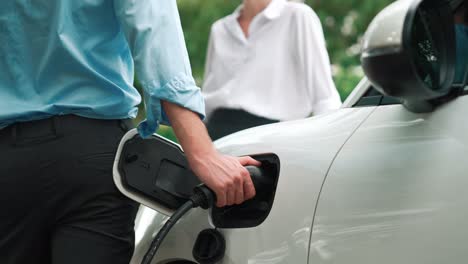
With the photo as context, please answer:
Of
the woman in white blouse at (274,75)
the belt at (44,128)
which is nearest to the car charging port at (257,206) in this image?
the belt at (44,128)

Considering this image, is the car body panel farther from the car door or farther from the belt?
the belt

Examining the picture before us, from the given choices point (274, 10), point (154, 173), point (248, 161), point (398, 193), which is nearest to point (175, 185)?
point (154, 173)

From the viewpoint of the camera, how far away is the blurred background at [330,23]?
42.4 feet

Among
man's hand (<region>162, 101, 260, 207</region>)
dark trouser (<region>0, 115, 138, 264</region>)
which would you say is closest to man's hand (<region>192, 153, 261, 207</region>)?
man's hand (<region>162, 101, 260, 207</region>)

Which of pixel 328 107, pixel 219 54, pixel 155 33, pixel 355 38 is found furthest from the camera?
pixel 355 38

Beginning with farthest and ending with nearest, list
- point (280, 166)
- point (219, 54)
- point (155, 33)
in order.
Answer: point (219, 54), point (280, 166), point (155, 33)

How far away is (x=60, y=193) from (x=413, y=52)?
91 cm

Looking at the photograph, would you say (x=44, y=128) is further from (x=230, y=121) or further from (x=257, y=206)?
(x=230, y=121)

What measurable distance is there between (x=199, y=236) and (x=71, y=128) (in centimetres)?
49

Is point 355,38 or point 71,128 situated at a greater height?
point 71,128

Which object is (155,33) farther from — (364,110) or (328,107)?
(328,107)

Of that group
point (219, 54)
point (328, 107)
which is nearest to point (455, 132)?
point (328, 107)

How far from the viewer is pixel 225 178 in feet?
7.09

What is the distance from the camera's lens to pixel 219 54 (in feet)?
14.1
